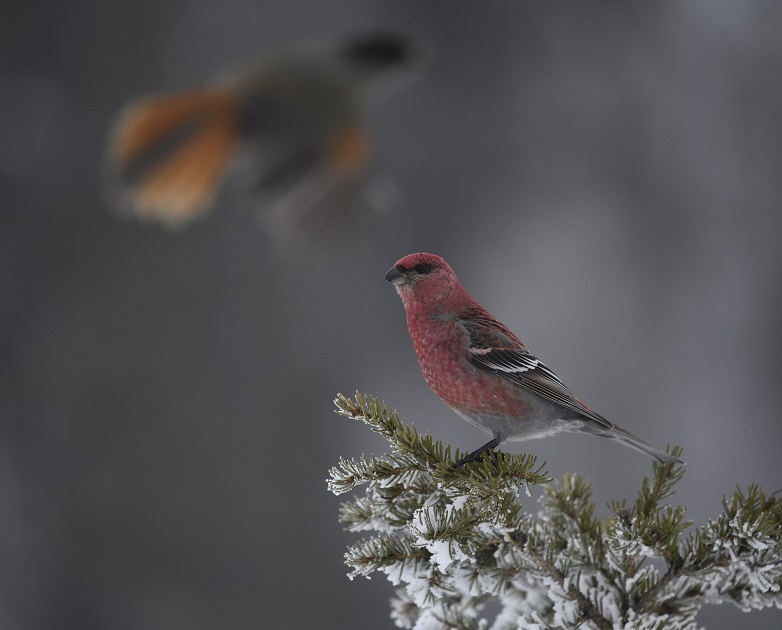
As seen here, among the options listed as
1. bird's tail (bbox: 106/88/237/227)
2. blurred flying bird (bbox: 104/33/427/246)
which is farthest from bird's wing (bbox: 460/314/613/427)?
bird's tail (bbox: 106/88/237/227)

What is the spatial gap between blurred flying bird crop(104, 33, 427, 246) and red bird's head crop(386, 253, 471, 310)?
0.94 m

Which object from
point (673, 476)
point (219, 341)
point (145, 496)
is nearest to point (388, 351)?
point (219, 341)

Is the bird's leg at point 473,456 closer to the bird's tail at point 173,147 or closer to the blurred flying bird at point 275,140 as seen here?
the blurred flying bird at point 275,140

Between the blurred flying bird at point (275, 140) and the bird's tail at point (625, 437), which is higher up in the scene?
the blurred flying bird at point (275, 140)

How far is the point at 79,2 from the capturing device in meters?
1.87

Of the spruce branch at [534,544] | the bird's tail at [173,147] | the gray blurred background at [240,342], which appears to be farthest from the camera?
the gray blurred background at [240,342]

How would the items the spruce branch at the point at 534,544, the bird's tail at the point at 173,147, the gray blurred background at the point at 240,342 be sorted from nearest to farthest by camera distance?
the spruce branch at the point at 534,544 → the bird's tail at the point at 173,147 → the gray blurred background at the point at 240,342

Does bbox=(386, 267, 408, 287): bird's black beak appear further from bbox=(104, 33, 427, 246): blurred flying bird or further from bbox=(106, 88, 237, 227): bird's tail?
bbox=(106, 88, 237, 227): bird's tail

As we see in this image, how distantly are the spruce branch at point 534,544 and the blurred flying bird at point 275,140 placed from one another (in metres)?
0.96

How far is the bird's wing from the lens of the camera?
21.3 inches

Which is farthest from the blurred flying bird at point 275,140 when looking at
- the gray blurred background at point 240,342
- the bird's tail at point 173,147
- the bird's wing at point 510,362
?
the bird's wing at point 510,362

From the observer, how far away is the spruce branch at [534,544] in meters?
0.49

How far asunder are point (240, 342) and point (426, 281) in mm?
1444

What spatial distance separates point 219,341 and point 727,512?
154 cm
